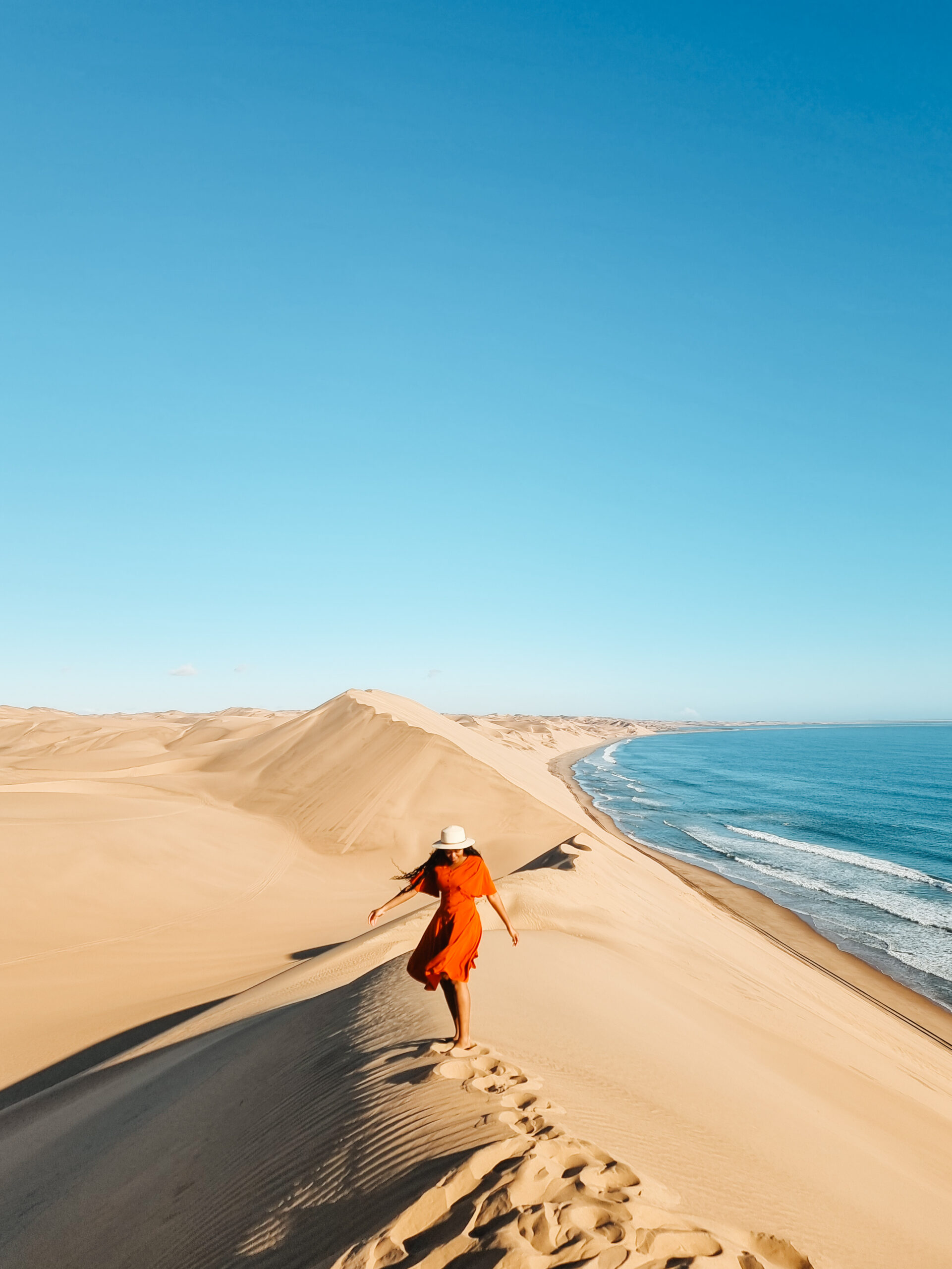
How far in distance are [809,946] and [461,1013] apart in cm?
1457

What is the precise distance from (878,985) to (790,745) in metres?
112

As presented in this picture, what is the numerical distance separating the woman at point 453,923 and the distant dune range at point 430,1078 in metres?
0.42

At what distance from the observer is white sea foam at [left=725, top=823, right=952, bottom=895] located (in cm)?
2286

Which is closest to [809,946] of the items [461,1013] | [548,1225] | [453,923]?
[461,1013]

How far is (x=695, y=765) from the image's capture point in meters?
74.6

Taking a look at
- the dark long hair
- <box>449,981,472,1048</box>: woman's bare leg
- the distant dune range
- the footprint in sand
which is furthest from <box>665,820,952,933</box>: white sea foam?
the footprint in sand

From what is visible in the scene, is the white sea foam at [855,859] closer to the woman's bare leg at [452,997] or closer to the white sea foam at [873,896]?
the white sea foam at [873,896]

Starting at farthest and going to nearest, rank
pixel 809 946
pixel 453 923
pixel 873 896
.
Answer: pixel 873 896, pixel 809 946, pixel 453 923

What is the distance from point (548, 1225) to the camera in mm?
2971

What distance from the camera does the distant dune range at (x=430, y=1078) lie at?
343cm

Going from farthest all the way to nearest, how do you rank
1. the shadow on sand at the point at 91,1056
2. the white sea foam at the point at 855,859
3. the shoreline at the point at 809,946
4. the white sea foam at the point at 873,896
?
the white sea foam at the point at 855,859 < the white sea foam at the point at 873,896 < the shoreline at the point at 809,946 < the shadow on sand at the point at 91,1056

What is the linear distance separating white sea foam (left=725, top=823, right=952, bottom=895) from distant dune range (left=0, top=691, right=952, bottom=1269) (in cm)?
705

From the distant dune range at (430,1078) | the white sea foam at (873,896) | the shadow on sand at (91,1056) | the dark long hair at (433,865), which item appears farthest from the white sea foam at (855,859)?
the dark long hair at (433,865)

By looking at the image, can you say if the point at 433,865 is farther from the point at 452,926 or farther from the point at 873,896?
the point at 873,896
